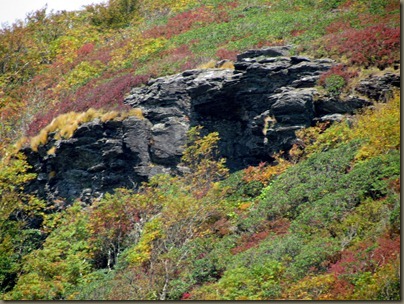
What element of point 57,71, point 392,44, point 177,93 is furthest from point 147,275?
point 57,71

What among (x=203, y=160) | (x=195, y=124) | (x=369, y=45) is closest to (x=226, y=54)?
(x=195, y=124)

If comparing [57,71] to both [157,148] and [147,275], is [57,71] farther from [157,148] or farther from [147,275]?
[147,275]

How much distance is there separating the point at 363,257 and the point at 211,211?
8.01 m

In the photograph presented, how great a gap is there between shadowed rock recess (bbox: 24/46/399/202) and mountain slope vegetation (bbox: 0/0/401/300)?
66 centimetres

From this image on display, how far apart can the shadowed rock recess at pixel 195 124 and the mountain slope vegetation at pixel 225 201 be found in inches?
26.0

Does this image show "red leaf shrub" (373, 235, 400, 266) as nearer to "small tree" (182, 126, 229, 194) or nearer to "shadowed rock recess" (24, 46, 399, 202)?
"shadowed rock recess" (24, 46, 399, 202)

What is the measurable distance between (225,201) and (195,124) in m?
5.04

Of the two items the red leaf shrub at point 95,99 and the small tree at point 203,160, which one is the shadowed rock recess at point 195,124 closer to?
the small tree at point 203,160

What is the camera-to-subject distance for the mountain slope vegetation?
1633 cm

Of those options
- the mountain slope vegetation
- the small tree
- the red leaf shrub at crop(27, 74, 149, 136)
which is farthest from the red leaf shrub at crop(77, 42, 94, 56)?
the small tree

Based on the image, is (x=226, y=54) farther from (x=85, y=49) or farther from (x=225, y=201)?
(x=85, y=49)

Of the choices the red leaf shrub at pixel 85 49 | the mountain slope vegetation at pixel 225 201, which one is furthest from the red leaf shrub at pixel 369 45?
the red leaf shrub at pixel 85 49

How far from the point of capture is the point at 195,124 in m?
26.9

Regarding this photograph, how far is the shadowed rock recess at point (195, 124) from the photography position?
2452cm
